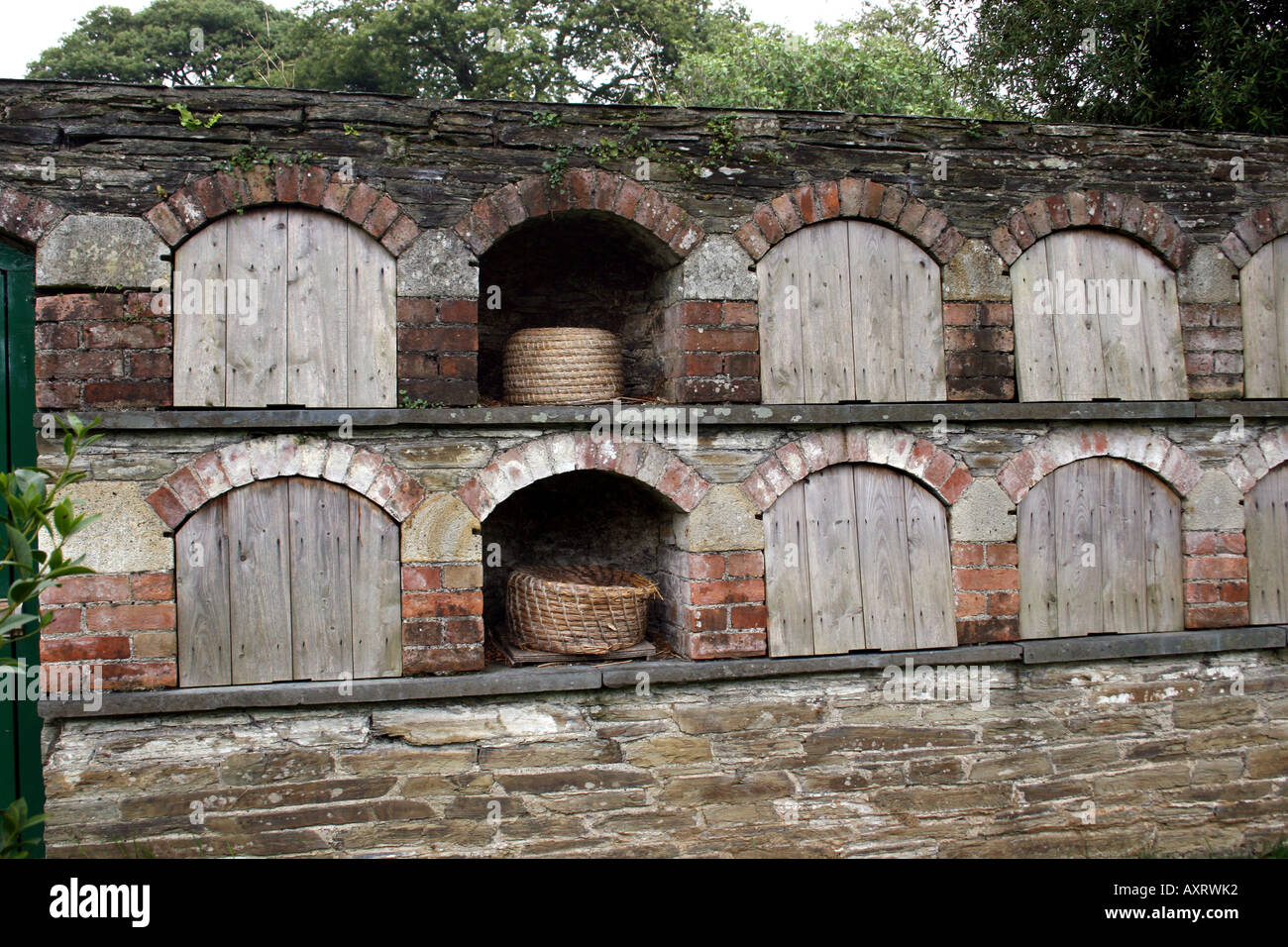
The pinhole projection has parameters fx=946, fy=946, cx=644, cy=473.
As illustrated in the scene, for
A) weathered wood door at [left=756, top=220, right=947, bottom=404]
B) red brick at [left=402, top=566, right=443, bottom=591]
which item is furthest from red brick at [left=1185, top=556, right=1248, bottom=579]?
red brick at [left=402, top=566, right=443, bottom=591]

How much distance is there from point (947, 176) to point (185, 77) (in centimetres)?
1624

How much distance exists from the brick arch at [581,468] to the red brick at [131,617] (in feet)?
4.76

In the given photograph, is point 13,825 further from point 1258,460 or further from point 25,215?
point 1258,460

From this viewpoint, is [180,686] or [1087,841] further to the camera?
[1087,841]

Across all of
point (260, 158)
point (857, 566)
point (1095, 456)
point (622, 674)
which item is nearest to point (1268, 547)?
point (1095, 456)

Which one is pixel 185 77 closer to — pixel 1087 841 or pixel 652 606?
pixel 652 606

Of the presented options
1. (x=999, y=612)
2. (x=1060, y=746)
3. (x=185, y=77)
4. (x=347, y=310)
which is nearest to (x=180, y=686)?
(x=347, y=310)

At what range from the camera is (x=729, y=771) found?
483 centimetres

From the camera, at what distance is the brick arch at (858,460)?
4.93 metres

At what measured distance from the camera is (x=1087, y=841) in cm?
513

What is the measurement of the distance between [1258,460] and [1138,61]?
122 inches

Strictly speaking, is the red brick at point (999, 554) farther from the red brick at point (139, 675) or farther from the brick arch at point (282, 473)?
the red brick at point (139, 675)

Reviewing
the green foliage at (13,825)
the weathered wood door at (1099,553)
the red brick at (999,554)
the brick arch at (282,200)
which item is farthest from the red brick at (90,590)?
the weathered wood door at (1099,553)

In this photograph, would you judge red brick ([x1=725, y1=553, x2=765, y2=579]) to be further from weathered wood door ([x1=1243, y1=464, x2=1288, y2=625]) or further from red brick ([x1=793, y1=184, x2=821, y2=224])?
weathered wood door ([x1=1243, y1=464, x2=1288, y2=625])
